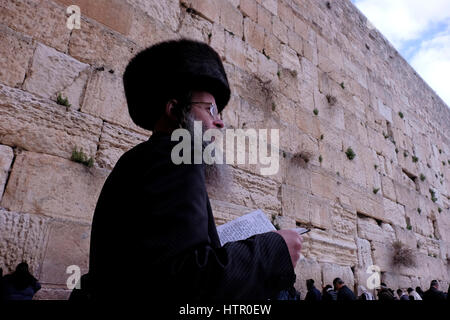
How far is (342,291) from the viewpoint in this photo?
431cm

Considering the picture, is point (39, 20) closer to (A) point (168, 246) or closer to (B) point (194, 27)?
(B) point (194, 27)

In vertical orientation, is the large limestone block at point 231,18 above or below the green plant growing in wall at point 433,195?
above

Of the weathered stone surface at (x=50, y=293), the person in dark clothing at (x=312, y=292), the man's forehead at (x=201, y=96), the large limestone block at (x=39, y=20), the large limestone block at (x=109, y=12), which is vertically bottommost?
the weathered stone surface at (x=50, y=293)

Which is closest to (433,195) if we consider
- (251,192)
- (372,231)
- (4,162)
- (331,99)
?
(372,231)

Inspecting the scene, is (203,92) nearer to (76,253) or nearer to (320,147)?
(76,253)

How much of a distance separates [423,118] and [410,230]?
13.9 feet

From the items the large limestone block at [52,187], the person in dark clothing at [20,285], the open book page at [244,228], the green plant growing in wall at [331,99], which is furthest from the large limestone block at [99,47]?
the green plant growing in wall at [331,99]

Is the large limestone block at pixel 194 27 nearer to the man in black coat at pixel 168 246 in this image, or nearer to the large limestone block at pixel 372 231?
the man in black coat at pixel 168 246

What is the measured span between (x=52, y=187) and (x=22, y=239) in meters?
0.43

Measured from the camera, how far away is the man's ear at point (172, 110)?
1484mm

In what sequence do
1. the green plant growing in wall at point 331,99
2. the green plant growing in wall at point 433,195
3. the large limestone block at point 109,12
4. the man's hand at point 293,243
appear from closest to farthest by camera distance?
the man's hand at point 293,243 → the large limestone block at point 109,12 → the green plant growing in wall at point 331,99 → the green plant growing in wall at point 433,195

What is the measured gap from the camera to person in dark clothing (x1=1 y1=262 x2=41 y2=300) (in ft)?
7.09

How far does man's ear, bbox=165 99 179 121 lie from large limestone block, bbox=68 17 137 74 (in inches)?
78.3

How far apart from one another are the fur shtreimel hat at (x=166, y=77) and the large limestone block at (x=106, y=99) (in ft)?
4.25
